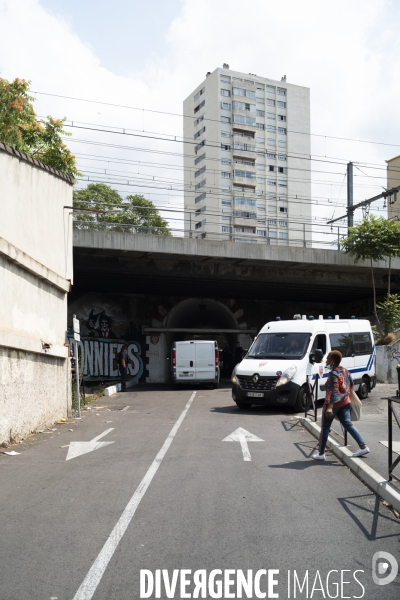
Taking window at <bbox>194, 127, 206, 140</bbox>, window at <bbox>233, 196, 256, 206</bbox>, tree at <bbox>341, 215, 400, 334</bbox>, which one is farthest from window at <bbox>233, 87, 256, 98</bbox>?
tree at <bbox>341, 215, 400, 334</bbox>

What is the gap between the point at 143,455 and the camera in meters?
10.1

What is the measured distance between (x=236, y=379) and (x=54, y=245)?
615cm

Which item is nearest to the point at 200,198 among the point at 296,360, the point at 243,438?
the point at 296,360

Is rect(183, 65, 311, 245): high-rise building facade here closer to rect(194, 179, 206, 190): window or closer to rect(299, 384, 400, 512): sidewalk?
rect(194, 179, 206, 190): window

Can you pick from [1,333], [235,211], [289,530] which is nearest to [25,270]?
[1,333]

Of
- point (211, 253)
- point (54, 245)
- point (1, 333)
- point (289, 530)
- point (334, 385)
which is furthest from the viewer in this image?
point (211, 253)

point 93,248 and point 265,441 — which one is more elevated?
point 93,248

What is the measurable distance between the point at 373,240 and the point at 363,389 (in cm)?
982

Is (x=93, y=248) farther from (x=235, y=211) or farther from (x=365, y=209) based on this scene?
(x=235, y=211)

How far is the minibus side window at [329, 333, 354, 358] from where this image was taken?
61.5ft

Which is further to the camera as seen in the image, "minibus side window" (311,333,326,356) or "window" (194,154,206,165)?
"window" (194,154,206,165)

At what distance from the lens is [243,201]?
88.6m

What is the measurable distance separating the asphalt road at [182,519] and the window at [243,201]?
257 feet

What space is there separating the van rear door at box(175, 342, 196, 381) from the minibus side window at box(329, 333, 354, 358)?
9.75 metres
